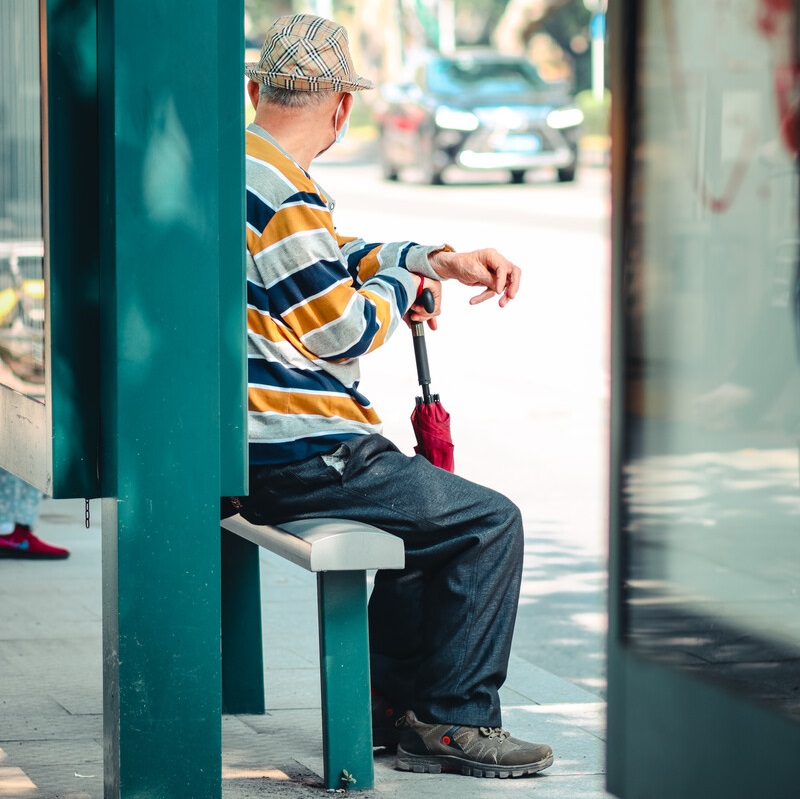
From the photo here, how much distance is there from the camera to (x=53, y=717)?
4578 millimetres

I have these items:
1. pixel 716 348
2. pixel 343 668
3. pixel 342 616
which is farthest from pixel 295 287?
pixel 716 348

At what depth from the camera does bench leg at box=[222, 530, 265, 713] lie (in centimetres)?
454

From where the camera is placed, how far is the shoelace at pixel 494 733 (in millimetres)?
4059

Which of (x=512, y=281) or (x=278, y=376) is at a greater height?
(x=512, y=281)

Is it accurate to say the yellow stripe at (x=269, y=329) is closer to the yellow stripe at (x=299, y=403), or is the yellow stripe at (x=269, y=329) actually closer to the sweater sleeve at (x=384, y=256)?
the yellow stripe at (x=299, y=403)

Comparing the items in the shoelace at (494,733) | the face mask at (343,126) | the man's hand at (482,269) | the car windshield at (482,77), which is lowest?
the shoelace at (494,733)

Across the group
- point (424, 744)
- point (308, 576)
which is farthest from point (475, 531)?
point (308, 576)

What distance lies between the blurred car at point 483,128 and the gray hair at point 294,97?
2229cm

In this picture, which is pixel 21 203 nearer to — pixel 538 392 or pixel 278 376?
pixel 278 376

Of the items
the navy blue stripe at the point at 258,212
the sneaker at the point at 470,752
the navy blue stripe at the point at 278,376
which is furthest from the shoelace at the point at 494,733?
the navy blue stripe at the point at 258,212

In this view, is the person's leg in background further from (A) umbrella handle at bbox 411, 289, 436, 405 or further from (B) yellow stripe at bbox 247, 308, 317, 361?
(B) yellow stripe at bbox 247, 308, 317, 361

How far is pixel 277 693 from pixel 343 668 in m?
1.07

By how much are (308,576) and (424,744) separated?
8.40ft

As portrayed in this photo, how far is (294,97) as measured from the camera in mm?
4082
